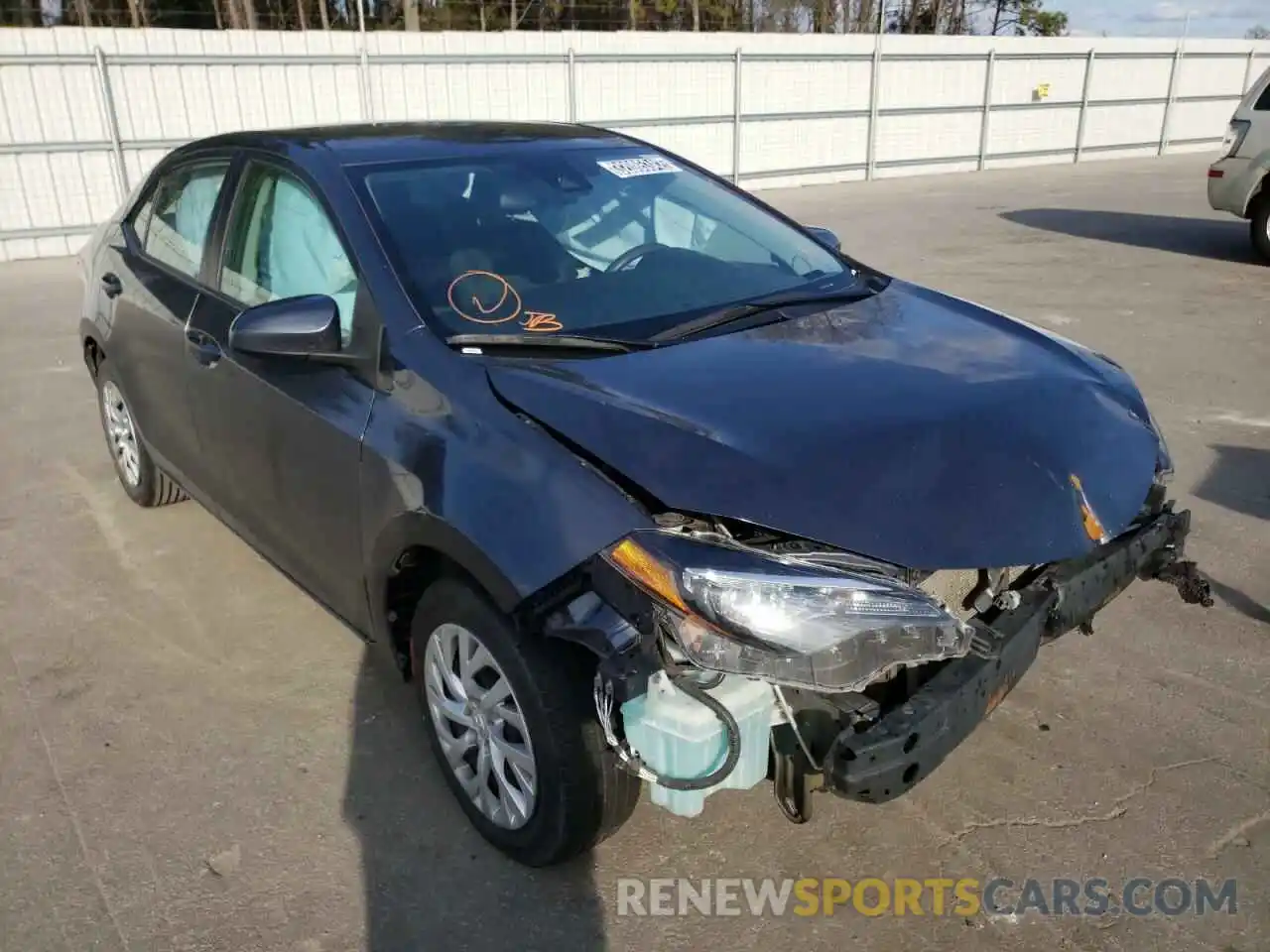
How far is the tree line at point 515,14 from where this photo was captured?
20.7 metres

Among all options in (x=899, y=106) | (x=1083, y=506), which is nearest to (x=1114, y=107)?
(x=899, y=106)

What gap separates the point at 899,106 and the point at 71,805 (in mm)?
19505

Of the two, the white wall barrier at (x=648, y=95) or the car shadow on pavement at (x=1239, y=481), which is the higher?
the white wall barrier at (x=648, y=95)

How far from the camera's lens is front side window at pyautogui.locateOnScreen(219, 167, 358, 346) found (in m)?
2.92

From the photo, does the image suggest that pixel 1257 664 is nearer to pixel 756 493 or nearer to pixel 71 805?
pixel 756 493

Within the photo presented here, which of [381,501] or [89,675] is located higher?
[381,501]

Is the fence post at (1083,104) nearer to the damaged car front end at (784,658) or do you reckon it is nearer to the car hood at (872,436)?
the car hood at (872,436)

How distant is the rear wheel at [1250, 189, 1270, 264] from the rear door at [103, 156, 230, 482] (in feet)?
34.4

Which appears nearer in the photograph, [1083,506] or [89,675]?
[1083,506]

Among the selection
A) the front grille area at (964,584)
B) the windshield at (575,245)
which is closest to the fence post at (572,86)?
the windshield at (575,245)

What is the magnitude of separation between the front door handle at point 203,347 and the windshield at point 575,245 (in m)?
0.83

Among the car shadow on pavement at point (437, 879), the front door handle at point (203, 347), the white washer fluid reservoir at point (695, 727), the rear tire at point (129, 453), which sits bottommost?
the car shadow on pavement at point (437, 879)

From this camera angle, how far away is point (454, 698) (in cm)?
262

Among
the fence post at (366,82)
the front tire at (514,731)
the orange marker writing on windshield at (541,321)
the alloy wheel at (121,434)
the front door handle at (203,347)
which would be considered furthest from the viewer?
the fence post at (366,82)
